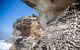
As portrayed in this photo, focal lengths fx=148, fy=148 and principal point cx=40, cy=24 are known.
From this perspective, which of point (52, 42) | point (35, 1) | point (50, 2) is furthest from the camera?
point (35, 1)

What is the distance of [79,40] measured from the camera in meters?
1.91

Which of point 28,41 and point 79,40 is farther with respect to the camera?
point 28,41

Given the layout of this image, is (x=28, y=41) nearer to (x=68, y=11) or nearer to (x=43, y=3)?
(x=43, y=3)

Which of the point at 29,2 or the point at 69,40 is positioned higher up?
the point at 29,2

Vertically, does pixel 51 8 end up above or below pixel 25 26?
above

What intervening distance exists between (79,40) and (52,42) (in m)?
0.50

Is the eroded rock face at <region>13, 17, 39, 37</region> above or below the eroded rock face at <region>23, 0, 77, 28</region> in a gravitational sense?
below

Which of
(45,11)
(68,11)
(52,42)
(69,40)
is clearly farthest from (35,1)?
(69,40)

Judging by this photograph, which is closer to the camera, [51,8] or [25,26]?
[51,8]

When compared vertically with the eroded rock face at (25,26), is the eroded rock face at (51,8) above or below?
above

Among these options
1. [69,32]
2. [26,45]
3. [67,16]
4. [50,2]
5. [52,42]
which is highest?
[50,2]

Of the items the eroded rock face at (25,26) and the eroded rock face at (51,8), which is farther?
the eroded rock face at (25,26)

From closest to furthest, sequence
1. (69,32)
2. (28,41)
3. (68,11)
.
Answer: (69,32)
(68,11)
(28,41)

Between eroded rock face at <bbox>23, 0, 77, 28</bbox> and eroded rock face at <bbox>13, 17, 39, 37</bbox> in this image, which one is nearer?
eroded rock face at <bbox>23, 0, 77, 28</bbox>
